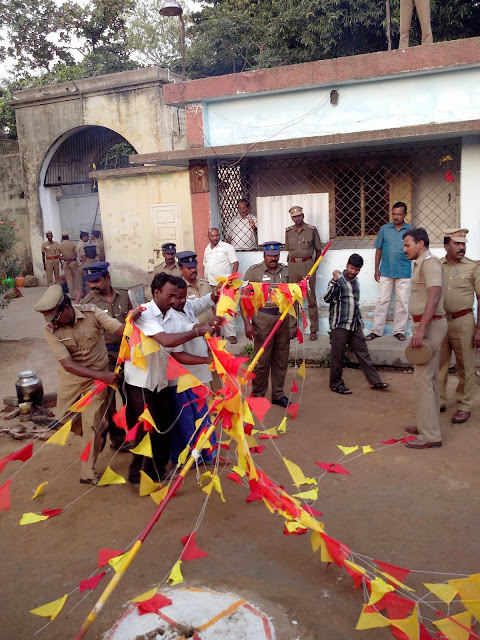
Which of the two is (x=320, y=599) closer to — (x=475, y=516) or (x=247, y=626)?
(x=247, y=626)

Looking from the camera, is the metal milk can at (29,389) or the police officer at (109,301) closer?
the police officer at (109,301)

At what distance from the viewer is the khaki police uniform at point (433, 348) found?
504cm

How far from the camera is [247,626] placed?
9.95ft

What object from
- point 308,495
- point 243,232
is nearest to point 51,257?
point 243,232

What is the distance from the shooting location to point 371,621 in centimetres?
279

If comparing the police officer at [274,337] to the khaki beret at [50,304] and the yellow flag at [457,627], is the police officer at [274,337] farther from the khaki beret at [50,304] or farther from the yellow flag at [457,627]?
the yellow flag at [457,627]

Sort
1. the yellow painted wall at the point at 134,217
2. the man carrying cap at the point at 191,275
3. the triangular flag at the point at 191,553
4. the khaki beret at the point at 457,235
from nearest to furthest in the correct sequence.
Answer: the triangular flag at the point at 191,553 < the khaki beret at the point at 457,235 < the man carrying cap at the point at 191,275 < the yellow painted wall at the point at 134,217

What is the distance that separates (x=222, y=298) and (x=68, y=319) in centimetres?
124

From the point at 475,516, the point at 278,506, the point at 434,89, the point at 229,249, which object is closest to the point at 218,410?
the point at 278,506

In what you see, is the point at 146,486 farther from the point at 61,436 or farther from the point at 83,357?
the point at 83,357

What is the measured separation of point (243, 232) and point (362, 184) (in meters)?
1.96

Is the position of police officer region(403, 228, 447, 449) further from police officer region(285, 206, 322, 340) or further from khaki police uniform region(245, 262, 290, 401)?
police officer region(285, 206, 322, 340)

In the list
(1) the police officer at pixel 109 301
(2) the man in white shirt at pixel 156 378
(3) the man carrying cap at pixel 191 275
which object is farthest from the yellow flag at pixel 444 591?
(3) the man carrying cap at pixel 191 275

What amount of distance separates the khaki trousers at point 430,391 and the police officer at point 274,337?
1.64 m
